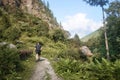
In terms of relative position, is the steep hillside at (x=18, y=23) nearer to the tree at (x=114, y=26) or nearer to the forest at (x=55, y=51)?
the forest at (x=55, y=51)

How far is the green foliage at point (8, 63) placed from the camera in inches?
651

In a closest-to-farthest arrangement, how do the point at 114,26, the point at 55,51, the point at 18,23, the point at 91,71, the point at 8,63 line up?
the point at 91,71 → the point at 8,63 → the point at 55,51 → the point at 114,26 → the point at 18,23

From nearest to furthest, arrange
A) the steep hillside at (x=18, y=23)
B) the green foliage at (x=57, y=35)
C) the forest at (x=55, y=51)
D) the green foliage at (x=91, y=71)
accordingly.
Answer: the green foliage at (x=91, y=71) → the forest at (x=55, y=51) → the steep hillside at (x=18, y=23) → the green foliage at (x=57, y=35)

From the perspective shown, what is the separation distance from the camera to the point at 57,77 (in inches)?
719

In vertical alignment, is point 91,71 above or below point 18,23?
below

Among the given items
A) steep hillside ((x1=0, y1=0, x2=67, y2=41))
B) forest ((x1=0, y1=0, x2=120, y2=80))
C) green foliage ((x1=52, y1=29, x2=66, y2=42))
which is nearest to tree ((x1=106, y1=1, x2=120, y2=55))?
forest ((x1=0, y1=0, x2=120, y2=80))

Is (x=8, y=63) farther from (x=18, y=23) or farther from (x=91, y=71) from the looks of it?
(x=18, y=23)

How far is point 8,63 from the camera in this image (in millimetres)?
17391

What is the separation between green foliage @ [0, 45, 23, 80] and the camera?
1653 cm

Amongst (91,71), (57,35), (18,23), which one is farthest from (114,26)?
(91,71)

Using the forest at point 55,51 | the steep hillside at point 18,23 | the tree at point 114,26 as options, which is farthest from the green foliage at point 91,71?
the tree at point 114,26

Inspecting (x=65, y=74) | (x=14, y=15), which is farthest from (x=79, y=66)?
(x=14, y=15)

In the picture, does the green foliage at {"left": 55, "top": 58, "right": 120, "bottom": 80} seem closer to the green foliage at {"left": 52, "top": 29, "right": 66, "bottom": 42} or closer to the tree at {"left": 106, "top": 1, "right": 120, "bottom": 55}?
the tree at {"left": 106, "top": 1, "right": 120, "bottom": 55}

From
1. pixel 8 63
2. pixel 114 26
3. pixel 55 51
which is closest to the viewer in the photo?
pixel 8 63
